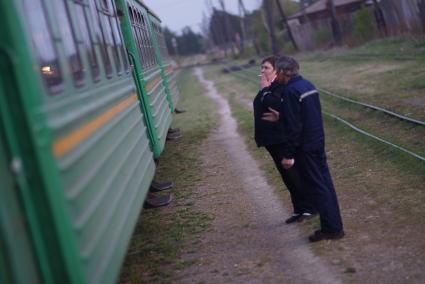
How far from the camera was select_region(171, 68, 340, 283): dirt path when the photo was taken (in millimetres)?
5395

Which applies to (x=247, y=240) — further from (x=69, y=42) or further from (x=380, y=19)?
(x=380, y=19)

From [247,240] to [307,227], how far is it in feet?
2.02

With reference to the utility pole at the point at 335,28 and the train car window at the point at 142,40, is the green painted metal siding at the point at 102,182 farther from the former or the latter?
the utility pole at the point at 335,28

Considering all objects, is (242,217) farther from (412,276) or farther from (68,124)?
(68,124)

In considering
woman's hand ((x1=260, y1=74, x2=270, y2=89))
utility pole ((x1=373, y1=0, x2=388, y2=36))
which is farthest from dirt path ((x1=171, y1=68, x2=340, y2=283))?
utility pole ((x1=373, y1=0, x2=388, y2=36))

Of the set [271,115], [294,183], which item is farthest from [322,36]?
[271,115]

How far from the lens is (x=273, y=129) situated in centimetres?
610

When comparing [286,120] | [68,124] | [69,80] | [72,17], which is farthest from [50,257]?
[286,120]

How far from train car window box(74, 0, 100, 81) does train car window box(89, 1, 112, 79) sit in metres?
0.32

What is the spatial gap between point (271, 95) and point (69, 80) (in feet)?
8.25

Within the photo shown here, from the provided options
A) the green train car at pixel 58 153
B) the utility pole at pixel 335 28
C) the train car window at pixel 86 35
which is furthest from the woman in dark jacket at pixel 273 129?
the utility pole at pixel 335 28

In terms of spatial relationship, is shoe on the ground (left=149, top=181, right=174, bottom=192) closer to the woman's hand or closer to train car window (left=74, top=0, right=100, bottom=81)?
the woman's hand

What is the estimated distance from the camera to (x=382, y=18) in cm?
2994

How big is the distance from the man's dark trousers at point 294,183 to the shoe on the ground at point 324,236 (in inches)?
25.4
